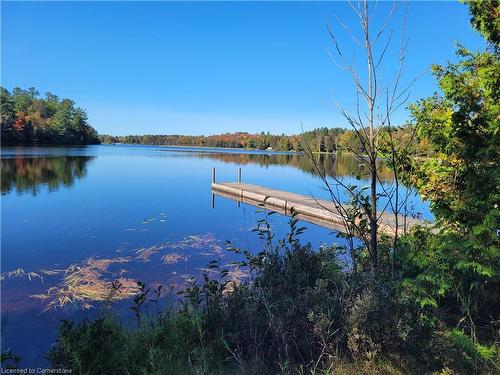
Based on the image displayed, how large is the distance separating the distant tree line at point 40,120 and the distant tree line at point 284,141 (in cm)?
5648

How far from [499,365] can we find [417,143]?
2.69m

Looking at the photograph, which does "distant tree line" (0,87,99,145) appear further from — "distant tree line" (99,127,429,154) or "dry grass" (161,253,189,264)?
"dry grass" (161,253,189,264)

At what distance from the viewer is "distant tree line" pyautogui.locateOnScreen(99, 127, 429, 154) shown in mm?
3480

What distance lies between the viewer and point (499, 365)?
2.60 metres

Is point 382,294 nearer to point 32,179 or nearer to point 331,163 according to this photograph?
point 331,163

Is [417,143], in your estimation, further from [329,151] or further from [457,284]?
[457,284]

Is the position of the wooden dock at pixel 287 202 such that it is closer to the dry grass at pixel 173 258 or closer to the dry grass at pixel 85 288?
the dry grass at pixel 173 258

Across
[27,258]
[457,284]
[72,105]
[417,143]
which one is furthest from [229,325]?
[72,105]

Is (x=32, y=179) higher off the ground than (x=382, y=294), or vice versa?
(x=382, y=294)

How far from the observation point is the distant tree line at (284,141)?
3480 millimetres

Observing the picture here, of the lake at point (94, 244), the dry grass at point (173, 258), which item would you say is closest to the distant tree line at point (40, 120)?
the lake at point (94, 244)

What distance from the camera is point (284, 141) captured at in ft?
309

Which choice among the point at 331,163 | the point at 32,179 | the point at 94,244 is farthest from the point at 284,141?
the point at 331,163

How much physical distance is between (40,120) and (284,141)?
202ft
